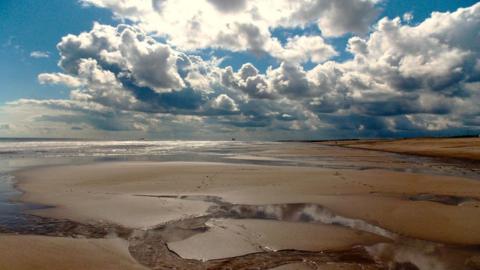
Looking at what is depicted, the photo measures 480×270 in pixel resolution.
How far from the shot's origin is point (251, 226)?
9844mm

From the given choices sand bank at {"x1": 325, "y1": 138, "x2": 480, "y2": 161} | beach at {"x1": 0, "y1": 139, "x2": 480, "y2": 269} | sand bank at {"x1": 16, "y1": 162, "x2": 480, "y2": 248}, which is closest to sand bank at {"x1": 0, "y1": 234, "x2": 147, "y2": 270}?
beach at {"x1": 0, "y1": 139, "x2": 480, "y2": 269}

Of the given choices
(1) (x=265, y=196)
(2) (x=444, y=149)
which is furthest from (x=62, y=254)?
(2) (x=444, y=149)

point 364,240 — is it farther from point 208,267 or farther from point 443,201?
point 443,201

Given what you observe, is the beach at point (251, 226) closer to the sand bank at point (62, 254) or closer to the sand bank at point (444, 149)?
the sand bank at point (62, 254)

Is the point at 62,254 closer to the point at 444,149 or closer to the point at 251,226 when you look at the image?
the point at 251,226

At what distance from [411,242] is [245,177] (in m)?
12.9

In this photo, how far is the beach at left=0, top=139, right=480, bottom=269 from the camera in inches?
286

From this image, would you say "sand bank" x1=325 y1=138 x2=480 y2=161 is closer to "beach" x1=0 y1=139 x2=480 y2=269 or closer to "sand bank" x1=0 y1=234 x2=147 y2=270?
"beach" x1=0 y1=139 x2=480 y2=269

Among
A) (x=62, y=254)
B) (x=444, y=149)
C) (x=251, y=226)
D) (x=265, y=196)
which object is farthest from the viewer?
(x=444, y=149)

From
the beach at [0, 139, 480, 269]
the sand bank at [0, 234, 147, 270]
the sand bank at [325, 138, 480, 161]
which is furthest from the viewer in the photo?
the sand bank at [325, 138, 480, 161]

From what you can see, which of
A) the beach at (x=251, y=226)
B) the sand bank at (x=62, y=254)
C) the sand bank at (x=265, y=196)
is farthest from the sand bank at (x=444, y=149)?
the sand bank at (x=62, y=254)

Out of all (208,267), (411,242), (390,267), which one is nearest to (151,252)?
(208,267)

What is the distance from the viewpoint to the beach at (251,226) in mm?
7254

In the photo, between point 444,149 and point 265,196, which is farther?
point 444,149
